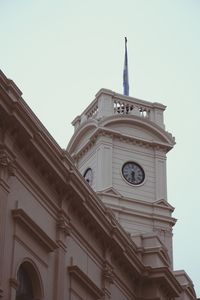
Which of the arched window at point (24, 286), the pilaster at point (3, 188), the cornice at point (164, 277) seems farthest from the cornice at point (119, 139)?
the pilaster at point (3, 188)

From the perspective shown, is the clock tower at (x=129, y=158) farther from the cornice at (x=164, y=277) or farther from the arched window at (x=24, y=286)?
the arched window at (x=24, y=286)

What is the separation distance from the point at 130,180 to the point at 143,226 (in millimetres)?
2664

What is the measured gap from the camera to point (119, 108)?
4525 cm

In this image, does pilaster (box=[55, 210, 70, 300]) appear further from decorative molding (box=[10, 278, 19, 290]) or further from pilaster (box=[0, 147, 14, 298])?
pilaster (box=[0, 147, 14, 298])

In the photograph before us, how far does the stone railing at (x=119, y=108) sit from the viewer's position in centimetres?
4431

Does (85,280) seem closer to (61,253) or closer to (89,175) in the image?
(61,253)

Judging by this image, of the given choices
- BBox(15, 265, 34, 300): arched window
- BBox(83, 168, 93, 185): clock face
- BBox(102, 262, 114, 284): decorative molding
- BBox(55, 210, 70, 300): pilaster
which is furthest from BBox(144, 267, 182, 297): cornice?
BBox(15, 265, 34, 300): arched window

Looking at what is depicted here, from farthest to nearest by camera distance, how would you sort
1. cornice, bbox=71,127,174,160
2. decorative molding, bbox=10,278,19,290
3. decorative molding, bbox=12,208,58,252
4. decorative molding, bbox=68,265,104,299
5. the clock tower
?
cornice, bbox=71,127,174,160, the clock tower, decorative molding, bbox=68,265,104,299, decorative molding, bbox=12,208,58,252, decorative molding, bbox=10,278,19,290

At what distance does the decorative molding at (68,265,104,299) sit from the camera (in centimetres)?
2775

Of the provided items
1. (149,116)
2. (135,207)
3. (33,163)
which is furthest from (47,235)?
(149,116)

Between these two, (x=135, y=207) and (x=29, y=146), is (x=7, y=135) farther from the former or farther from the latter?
(x=135, y=207)

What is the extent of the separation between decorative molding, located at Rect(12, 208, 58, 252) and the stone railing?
1821 centimetres

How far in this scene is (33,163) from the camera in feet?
84.9

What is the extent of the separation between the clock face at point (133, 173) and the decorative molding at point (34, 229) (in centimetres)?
1747
